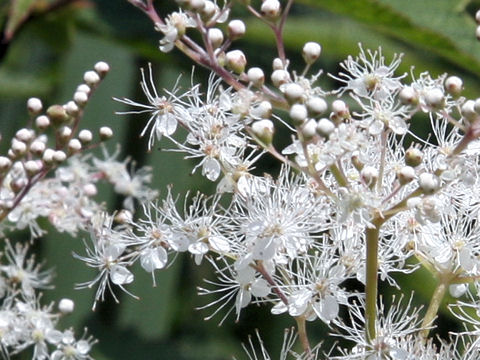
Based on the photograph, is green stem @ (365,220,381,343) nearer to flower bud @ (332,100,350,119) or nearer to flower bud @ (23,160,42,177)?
flower bud @ (332,100,350,119)

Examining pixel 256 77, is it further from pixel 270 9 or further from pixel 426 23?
pixel 426 23

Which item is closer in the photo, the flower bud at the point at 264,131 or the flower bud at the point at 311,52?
the flower bud at the point at 264,131

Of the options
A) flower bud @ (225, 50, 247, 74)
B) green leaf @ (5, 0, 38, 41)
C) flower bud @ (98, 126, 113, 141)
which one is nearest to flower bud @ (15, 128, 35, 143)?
flower bud @ (98, 126, 113, 141)

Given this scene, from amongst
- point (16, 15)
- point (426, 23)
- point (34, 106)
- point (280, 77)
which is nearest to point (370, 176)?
point (280, 77)

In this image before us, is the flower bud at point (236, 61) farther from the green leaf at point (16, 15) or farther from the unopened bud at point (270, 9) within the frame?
the green leaf at point (16, 15)

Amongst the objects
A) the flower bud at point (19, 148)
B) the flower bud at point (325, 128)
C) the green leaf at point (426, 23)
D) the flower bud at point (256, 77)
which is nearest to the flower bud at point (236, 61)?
the flower bud at point (256, 77)

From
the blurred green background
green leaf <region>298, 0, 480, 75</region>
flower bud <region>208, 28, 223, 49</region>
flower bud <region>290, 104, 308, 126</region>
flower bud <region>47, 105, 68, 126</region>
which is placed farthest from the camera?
the blurred green background
